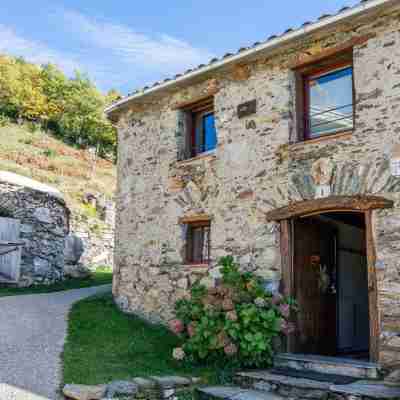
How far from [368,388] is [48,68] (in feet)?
131

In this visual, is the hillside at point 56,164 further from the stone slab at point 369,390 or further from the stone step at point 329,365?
the stone slab at point 369,390

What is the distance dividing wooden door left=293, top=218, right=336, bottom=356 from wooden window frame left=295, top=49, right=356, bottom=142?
4.27 ft

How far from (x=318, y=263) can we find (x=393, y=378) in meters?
2.39

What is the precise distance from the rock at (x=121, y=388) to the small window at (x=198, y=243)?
9.87 ft

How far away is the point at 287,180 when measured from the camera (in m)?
7.15

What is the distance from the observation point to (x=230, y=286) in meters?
6.87

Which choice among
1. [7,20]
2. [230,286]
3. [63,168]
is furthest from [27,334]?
[7,20]

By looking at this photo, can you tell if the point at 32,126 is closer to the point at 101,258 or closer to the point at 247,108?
the point at 101,258

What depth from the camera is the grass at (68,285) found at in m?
11.6

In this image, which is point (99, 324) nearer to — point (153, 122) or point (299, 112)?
point (153, 122)

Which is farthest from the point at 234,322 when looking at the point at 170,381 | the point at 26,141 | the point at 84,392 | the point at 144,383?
the point at 26,141

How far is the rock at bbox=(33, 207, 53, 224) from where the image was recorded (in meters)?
13.1

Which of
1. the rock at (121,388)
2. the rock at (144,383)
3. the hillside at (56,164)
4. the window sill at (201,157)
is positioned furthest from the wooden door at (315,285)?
the hillside at (56,164)

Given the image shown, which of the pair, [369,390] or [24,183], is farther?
[24,183]
